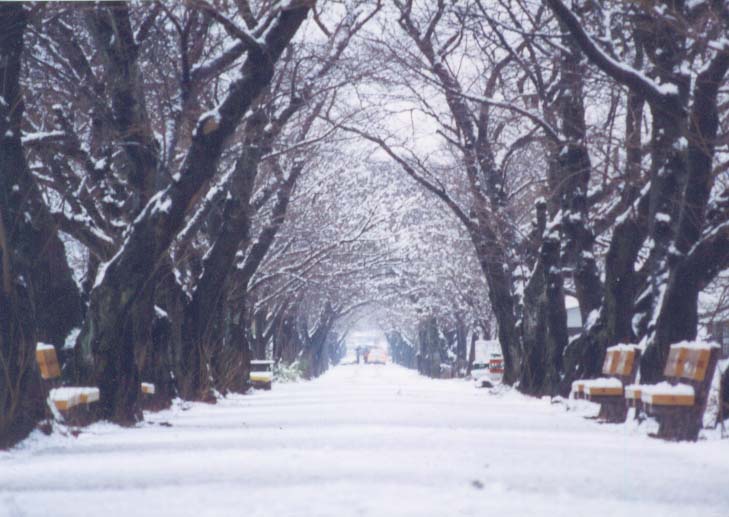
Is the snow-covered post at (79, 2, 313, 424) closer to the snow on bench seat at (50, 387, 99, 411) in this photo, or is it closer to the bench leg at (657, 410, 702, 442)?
the snow on bench seat at (50, 387, 99, 411)

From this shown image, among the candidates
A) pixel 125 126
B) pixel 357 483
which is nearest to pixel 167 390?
pixel 125 126

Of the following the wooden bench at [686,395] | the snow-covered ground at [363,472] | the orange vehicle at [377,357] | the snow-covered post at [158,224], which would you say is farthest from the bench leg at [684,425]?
the orange vehicle at [377,357]

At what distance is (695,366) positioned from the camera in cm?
1298

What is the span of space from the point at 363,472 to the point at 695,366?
5318 mm

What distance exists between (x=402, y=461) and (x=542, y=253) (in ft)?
56.1

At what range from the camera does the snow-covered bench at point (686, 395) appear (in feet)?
42.4

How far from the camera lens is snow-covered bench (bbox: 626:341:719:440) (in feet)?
42.4

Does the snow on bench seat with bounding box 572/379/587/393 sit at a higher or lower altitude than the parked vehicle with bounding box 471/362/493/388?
lower

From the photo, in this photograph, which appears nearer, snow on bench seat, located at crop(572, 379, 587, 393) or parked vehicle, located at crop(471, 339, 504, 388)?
snow on bench seat, located at crop(572, 379, 587, 393)

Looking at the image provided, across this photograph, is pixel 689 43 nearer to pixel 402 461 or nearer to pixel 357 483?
pixel 402 461

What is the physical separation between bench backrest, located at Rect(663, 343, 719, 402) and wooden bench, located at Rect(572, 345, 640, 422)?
9.09 ft

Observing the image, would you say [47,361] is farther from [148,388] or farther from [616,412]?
[616,412]

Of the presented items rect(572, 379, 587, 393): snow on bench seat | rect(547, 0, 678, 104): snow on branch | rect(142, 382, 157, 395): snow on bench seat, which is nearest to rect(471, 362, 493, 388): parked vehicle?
rect(572, 379, 587, 393): snow on bench seat

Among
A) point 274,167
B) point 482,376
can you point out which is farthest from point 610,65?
point 482,376
